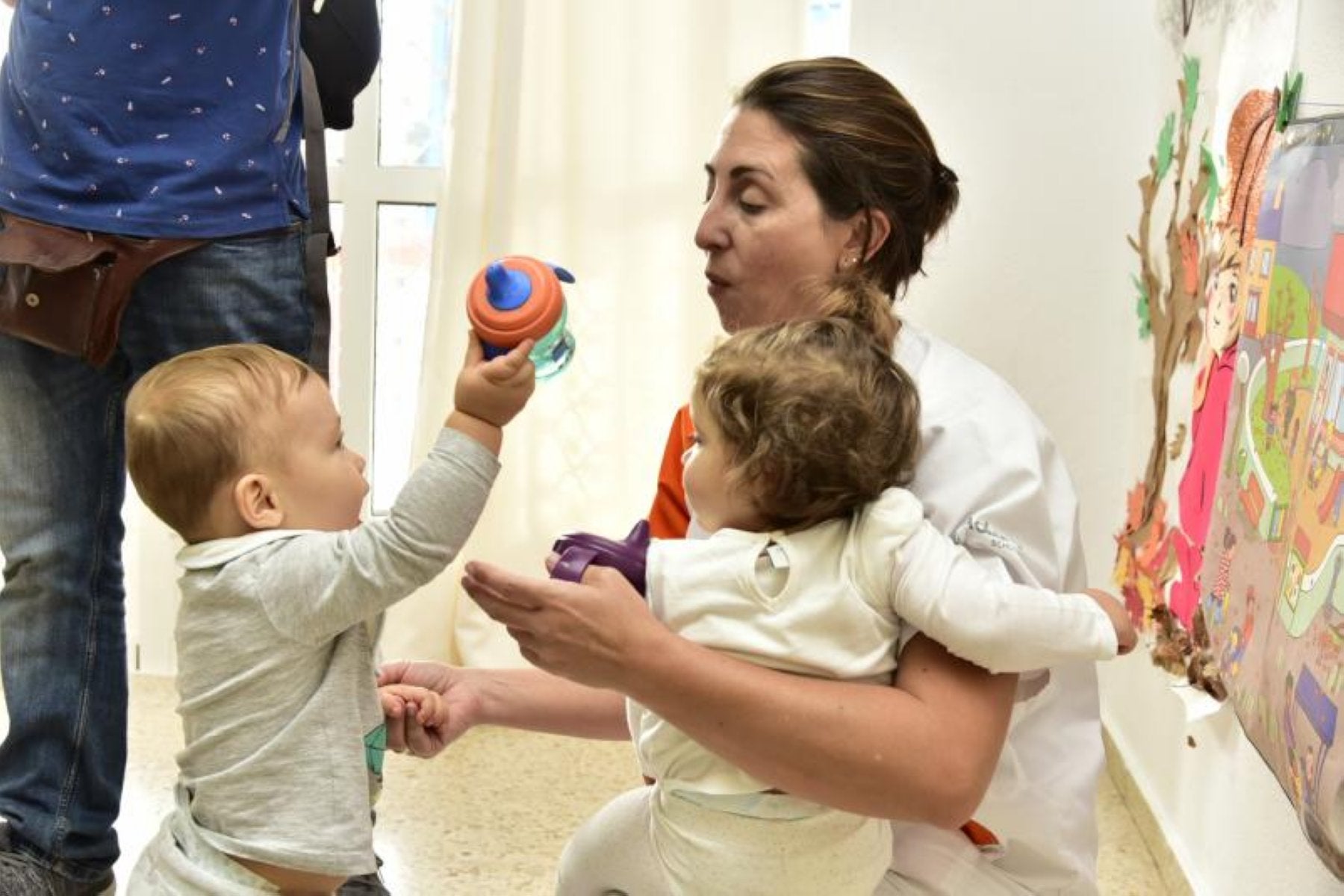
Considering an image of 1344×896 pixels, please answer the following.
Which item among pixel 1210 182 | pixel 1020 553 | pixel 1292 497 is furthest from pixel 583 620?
pixel 1210 182

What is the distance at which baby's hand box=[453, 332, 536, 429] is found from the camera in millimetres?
1405

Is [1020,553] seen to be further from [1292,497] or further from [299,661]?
[299,661]

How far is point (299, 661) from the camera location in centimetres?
150

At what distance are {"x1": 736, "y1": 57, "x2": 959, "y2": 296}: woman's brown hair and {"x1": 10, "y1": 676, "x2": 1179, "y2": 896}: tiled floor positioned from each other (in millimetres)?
1321

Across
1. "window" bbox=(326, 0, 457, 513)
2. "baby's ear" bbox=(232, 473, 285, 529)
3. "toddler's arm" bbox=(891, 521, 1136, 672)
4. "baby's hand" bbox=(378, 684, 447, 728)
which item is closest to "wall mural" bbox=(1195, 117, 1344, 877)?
"toddler's arm" bbox=(891, 521, 1136, 672)

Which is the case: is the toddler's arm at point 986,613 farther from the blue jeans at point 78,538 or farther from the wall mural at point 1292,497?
the blue jeans at point 78,538

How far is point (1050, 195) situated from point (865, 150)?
1597 mm

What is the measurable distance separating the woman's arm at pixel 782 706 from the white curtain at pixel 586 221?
79.4 inches

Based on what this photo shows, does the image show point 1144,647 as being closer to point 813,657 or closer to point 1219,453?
point 1219,453

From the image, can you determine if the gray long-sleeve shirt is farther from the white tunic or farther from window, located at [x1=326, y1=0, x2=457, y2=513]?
window, located at [x1=326, y1=0, x2=457, y2=513]

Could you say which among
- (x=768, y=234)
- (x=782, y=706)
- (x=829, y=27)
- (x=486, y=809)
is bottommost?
(x=486, y=809)

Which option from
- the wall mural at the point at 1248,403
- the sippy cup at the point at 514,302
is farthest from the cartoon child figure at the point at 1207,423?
the sippy cup at the point at 514,302

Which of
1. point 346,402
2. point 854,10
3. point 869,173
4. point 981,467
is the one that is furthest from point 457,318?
point 981,467

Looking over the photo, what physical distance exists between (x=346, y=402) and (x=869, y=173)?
217cm
